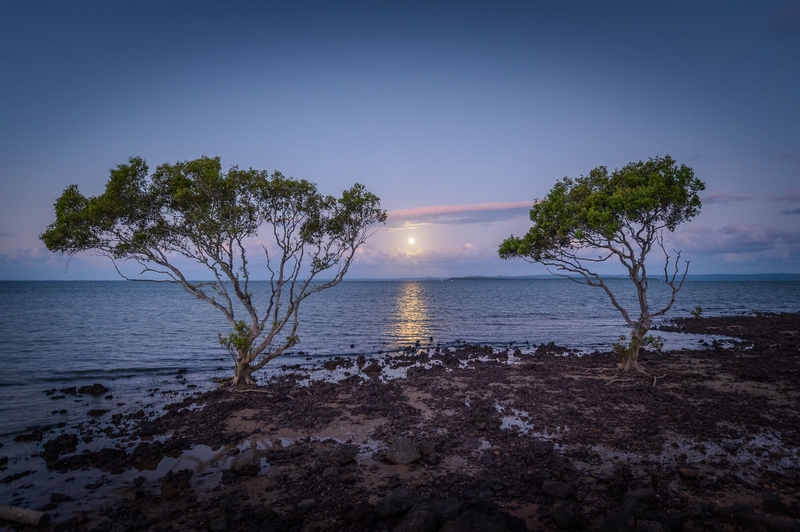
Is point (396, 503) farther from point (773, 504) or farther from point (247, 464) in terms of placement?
point (773, 504)

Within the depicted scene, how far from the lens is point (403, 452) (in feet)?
→ 44.5

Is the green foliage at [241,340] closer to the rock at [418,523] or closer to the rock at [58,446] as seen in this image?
the rock at [58,446]

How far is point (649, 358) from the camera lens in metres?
29.2

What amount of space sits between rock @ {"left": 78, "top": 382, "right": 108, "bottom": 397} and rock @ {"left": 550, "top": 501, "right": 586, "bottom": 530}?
24313 millimetres

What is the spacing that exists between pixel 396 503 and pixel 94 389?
71.5 ft

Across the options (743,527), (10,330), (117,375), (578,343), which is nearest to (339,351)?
(117,375)

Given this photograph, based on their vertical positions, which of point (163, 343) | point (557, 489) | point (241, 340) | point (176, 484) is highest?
point (241, 340)

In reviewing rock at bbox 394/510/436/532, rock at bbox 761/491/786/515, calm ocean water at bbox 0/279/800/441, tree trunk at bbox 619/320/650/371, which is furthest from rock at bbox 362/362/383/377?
rock at bbox 761/491/786/515

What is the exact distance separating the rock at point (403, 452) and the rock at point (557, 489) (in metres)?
4.02

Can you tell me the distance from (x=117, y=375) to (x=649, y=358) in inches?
1398

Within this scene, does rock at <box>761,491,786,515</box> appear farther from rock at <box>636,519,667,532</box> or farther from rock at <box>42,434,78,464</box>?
rock at <box>42,434,78,464</box>

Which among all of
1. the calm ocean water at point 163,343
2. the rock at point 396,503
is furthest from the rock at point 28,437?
the rock at point 396,503

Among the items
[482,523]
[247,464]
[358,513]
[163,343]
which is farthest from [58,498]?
[163,343]

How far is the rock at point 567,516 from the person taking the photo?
922 cm
